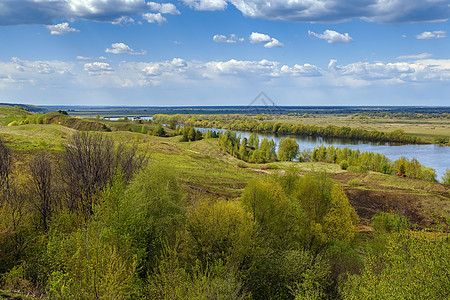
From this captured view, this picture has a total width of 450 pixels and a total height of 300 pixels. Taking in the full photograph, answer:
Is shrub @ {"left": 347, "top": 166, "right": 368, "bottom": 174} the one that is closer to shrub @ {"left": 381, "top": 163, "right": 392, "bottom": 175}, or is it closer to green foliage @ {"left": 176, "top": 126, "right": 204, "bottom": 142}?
shrub @ {"left": 381, "top": 163, "right": 392, "bottom": 175}

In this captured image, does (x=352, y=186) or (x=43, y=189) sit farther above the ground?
(x=43, y=189)

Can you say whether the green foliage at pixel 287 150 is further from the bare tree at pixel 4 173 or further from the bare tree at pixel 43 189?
the bare tree at pixel 43 189

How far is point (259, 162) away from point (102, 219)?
98.8m

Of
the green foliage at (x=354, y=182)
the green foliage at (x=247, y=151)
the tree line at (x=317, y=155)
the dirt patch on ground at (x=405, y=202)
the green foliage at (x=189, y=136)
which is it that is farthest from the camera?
the green foliage at (x=189, y=136)

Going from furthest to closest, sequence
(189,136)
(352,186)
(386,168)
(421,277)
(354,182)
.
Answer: (189,136), (386,168), (354,182), (352,186), (421,277)

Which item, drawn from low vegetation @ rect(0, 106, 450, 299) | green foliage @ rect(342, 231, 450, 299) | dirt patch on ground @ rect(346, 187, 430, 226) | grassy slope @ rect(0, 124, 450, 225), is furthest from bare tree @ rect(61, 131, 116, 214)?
dirt patch on ground @ rect(346, 187, 430, 226)

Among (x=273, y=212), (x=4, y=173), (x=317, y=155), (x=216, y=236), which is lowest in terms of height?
(x=317, y=155)

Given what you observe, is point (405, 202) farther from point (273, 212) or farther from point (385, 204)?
point (273, 212)

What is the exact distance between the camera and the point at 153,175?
92.8 ft

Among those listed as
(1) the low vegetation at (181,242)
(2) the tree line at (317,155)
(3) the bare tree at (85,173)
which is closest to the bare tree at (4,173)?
(1) the low vegetation at (181,242)

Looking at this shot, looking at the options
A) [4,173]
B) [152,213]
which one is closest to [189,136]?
[4,173]

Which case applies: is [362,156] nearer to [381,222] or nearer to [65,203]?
[381,222]

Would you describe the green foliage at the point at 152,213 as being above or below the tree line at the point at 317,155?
above

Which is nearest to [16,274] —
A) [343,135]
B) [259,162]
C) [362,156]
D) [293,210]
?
[293,210]
